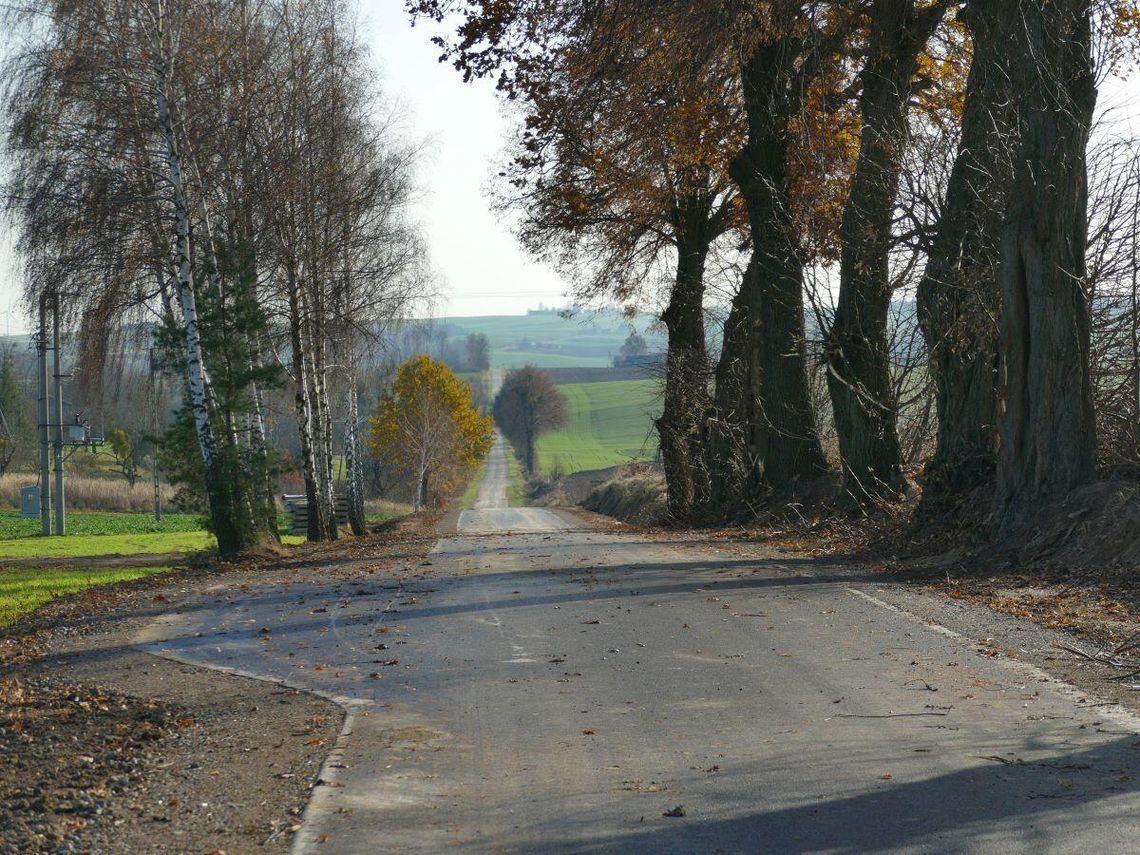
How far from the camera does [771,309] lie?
935 inches

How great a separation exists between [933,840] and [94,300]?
20559 millimetres

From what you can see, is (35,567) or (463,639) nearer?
(463,639)

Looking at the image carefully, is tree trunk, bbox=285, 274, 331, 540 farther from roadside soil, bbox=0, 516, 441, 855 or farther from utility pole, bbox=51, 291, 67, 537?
roadside soil, bbox=0, 516, 441, 855

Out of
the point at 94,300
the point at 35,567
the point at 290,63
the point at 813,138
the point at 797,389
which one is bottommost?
the point at 35,567

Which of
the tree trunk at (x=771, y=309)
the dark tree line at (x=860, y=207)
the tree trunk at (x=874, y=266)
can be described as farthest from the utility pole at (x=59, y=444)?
the tree trunk at (x=874, y=266)

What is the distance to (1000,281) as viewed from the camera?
47.4 ft

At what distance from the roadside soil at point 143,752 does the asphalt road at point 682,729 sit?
10.5 inches

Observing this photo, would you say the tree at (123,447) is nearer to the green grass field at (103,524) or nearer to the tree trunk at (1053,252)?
the green grass field at (103,524)

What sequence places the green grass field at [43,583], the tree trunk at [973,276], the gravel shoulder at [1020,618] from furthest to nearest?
the tree trunk at [973,276]
the green grass field at [43,583]
the gravel shoulder at [1020,618]

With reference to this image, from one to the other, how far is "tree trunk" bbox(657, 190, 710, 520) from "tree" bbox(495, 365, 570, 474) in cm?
8411

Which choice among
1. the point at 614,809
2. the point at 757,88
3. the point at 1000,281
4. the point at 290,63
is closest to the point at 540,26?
the point at 757,88

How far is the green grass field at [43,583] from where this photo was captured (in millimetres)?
15109

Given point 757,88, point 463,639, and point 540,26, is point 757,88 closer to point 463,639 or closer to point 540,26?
point 540,26

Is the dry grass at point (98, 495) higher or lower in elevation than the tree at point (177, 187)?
lower
